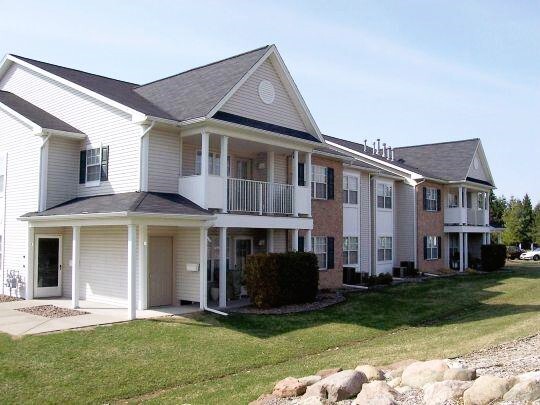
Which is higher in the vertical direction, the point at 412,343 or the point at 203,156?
the point at 203,156

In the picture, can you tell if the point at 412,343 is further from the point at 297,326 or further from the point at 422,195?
the point at 422,195

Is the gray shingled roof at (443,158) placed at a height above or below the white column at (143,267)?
above

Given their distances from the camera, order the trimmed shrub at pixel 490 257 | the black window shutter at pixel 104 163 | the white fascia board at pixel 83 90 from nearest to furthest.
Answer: the white fascia board at pixel 83 90
the black window shutter at pixel 104 163
the trimmed shrub at pixel 490 257

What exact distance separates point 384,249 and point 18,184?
19.2m

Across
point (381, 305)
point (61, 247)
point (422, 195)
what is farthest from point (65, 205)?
point (422, 195)

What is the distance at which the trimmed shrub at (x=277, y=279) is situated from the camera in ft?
57.9

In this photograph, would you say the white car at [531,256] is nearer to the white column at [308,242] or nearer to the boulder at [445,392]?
the white column at [308,242]

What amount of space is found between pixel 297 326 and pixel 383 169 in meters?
18.4

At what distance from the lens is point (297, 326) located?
610 inches

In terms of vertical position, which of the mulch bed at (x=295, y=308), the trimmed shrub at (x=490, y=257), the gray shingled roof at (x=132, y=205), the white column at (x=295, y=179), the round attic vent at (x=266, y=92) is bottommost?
the mulch bed at (x=295, y=308)

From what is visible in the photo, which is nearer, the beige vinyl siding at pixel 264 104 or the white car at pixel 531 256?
the beige vinyl siding at pixel 264 104

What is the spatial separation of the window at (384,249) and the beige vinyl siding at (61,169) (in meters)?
17.1

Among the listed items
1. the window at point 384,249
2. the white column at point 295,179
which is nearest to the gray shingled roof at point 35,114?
the white column at point 295,179

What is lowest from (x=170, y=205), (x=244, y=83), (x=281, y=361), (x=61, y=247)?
(x=281, y=361)
